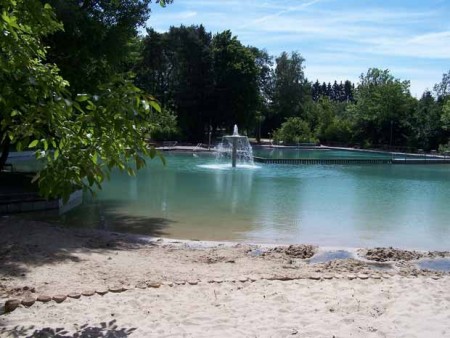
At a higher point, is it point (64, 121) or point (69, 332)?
point (64, 121)

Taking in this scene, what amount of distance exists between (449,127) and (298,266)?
48.9 metres

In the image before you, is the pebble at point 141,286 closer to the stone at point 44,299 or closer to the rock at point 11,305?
the stone at point 44,299

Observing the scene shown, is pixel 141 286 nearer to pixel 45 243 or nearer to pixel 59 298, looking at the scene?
pixel 59 298

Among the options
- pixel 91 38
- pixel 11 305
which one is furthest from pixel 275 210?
pixel 11 305

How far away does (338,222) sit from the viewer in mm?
14406

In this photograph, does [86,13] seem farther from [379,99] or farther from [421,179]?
[379,99]

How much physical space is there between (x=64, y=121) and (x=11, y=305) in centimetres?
278

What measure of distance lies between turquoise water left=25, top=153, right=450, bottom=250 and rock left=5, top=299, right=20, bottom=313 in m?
6.64

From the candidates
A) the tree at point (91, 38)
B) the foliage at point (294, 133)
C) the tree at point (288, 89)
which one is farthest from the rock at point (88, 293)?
the tree at point (288, 89)

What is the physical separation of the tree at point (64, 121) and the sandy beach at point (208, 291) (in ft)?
6.74

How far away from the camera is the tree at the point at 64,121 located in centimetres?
299

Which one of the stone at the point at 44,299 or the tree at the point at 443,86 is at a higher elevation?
the tree at the point at 443,86

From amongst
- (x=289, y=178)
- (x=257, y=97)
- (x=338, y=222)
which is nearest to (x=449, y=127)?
(x=257, y=97)

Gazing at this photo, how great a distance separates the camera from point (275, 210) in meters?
16.2
